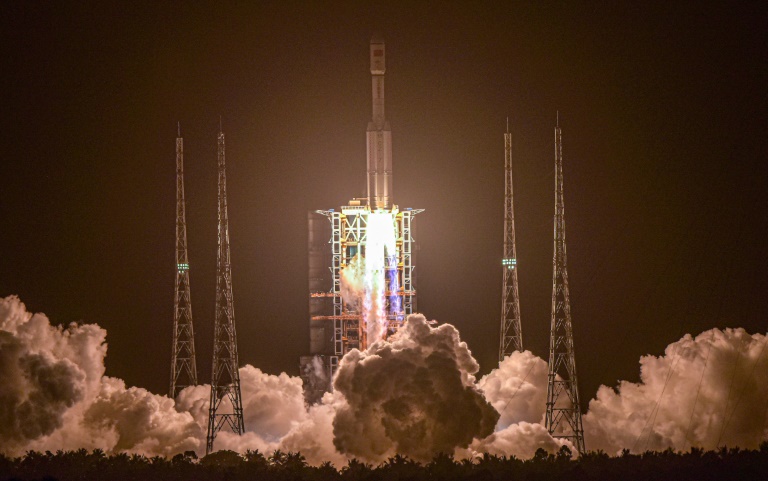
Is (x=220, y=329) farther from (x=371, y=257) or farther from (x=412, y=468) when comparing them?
(x=412, y=468)

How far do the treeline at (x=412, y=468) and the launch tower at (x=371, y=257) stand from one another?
39.2ft

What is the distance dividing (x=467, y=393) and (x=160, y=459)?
1176 cm

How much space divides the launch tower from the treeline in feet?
39.2

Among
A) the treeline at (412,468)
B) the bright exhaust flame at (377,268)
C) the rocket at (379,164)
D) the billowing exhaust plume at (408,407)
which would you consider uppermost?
the rocket at (379,164)

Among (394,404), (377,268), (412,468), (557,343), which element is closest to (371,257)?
(377,268)

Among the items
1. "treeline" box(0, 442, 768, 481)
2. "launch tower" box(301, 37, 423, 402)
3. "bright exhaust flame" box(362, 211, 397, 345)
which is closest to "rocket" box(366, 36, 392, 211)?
"launch tower" box(301, 37, 423, 402)

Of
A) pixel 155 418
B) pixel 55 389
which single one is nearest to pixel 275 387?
pixel 155 418

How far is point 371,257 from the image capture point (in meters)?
80.9

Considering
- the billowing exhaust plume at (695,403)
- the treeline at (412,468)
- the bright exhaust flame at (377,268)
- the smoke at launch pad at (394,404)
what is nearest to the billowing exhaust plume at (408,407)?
the smoke at launch pad at (394,404)

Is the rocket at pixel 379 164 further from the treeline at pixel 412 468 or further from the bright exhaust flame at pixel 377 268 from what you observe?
the treeline at pixel 412 468

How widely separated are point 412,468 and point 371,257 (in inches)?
639

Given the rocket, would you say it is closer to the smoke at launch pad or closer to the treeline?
the smoke at launch pad

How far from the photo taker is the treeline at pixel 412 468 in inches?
2581

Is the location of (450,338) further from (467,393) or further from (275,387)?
(275,387)
